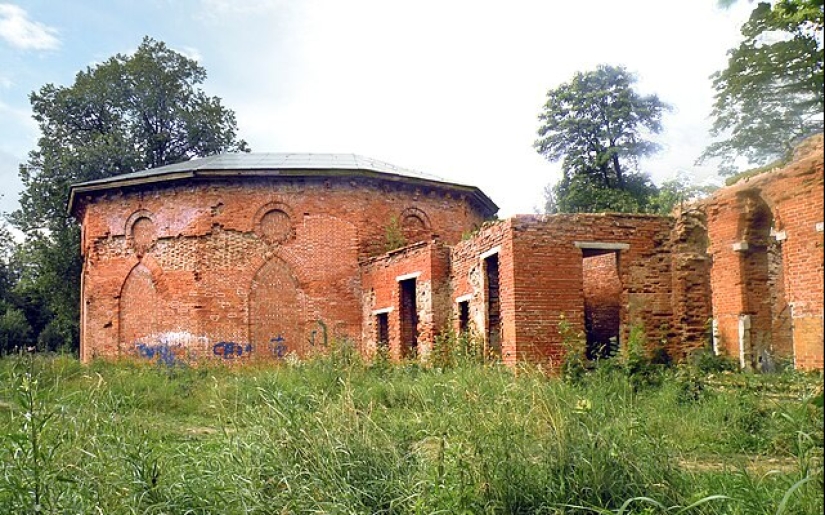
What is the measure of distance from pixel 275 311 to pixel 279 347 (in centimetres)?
105

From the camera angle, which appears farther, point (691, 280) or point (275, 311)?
point (275, 311)

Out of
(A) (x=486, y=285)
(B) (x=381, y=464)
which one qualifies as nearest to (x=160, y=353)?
(A) (x=486, y=285)

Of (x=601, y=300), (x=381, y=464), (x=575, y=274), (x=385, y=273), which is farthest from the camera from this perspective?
(x=385, y=273)

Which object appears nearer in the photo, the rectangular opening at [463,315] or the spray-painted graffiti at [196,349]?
the rectangular opening at [463,315]

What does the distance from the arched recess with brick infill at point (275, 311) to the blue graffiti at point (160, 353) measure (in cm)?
219

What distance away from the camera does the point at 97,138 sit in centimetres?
2972

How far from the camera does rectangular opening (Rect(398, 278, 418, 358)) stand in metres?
17.5

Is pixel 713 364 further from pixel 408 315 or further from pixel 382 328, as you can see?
pixel 382 328

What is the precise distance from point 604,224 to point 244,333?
1138 centimetres

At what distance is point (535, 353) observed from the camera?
11938 millimetres

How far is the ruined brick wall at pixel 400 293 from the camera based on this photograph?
618 inches

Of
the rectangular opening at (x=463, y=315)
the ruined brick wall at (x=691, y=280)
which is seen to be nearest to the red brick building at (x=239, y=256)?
the rectangular opening at (x=463, y=315)

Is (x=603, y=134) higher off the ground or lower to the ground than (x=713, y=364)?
higher

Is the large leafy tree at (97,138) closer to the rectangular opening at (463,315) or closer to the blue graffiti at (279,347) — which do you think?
the blue graffiti at (279,347)
